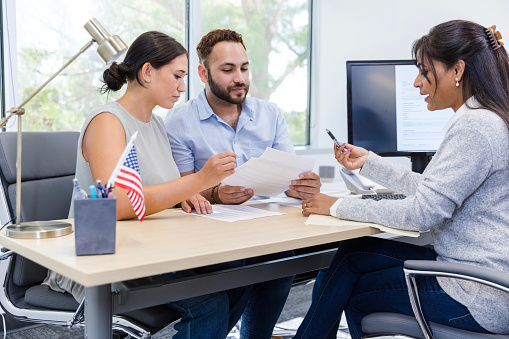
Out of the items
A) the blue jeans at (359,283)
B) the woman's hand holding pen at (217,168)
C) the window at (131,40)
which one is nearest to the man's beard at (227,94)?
the woman's hand holding pen at (217,168)

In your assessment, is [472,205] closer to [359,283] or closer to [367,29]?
[359,283]

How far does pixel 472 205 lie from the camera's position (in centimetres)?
143

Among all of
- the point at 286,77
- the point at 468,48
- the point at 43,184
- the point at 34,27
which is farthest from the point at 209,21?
the point at 468,48

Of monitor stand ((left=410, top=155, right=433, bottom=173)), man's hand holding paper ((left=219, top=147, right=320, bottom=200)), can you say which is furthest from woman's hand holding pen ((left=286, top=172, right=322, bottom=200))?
monitor stand ((left=410, top=155, right=433, bottom=173))

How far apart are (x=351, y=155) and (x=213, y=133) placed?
599mm

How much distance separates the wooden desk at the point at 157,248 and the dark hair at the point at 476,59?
50 cm

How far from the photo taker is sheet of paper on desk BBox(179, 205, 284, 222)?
1662 mm

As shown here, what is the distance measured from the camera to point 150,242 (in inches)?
49.7

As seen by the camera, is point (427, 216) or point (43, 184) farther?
point (43, 184)

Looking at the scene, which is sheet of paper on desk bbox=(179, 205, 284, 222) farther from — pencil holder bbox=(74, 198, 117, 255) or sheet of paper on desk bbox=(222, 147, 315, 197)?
pencil holder bbox=(74, 198, 117, 255)

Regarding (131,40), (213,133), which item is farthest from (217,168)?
(131,40)

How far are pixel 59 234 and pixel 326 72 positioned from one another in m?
3.02

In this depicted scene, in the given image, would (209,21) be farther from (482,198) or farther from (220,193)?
(482,198)

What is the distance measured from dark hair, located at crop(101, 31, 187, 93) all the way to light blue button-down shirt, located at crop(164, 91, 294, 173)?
0.39 meters
